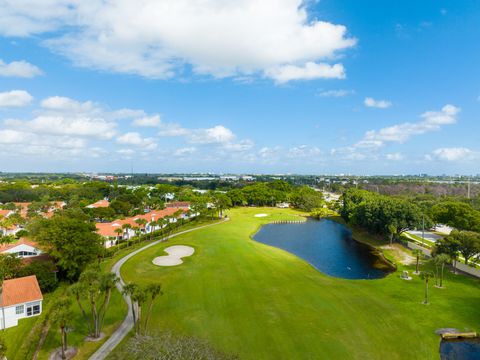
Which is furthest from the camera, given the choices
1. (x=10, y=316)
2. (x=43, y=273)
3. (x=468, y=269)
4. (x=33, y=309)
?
(x=468, y=269)

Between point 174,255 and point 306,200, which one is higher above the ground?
point 306,200

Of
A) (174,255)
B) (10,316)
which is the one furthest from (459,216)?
(10,316)

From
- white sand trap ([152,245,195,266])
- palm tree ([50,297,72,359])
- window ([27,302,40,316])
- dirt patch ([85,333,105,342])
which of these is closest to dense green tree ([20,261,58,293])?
window ([27,302,40,316])

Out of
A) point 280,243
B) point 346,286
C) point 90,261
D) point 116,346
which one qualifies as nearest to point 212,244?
point 280,243

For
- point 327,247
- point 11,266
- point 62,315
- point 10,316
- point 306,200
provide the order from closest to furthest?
point 62,315, point 10,316, point 11,266, point 327,247, point 306,200

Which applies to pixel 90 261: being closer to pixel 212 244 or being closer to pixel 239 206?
pixel 212 244

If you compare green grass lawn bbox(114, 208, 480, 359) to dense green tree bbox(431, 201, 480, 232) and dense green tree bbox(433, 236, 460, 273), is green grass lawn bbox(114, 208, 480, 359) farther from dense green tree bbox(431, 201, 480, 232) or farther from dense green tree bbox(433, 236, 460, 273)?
dense green tree bbox(431, 201, 480, 232)

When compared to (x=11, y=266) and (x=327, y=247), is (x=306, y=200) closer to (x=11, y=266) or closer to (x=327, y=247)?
(x=327, y=247)
